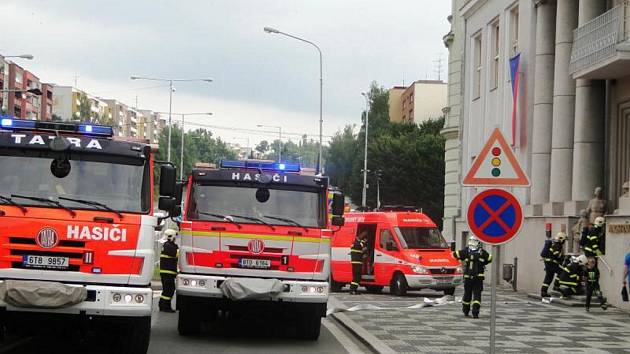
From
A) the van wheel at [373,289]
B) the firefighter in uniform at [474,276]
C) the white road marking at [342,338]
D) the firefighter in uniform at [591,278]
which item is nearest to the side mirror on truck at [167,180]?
the white road marking at [342,338]

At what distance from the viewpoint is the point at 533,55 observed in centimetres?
3008

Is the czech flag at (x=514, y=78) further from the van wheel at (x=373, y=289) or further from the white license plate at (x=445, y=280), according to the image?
the white license plate at (x=445, y=280)

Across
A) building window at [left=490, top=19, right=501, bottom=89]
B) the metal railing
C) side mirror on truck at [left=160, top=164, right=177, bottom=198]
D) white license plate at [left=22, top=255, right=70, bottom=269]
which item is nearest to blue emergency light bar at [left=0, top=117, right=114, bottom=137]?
side mirror on truck at [left=160, top=164, right=177, bottom=198]

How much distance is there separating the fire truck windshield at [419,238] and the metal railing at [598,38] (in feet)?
18.8

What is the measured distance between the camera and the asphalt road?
41.1 feet

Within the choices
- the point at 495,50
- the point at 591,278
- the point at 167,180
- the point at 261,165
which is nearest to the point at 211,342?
the point at 261,165

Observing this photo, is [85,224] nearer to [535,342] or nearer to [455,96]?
[535,342]

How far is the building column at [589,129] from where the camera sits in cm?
2533

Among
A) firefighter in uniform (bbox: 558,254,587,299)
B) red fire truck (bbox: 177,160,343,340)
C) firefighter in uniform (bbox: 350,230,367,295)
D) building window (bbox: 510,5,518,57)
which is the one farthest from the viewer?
building window (bbox: 510,5,518,57)

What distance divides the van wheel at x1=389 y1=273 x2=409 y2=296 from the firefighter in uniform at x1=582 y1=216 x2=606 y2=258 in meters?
4.90

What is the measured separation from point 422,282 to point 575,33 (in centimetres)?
776

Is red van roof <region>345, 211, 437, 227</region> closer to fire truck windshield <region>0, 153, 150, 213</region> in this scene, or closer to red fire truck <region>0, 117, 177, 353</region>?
red fire truck <region>0, 117, 177, 353</region>

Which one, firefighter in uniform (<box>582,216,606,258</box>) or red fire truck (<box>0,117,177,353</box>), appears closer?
red fire truck (<box>0,117,177,353</box>)

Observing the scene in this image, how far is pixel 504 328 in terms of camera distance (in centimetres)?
1652
